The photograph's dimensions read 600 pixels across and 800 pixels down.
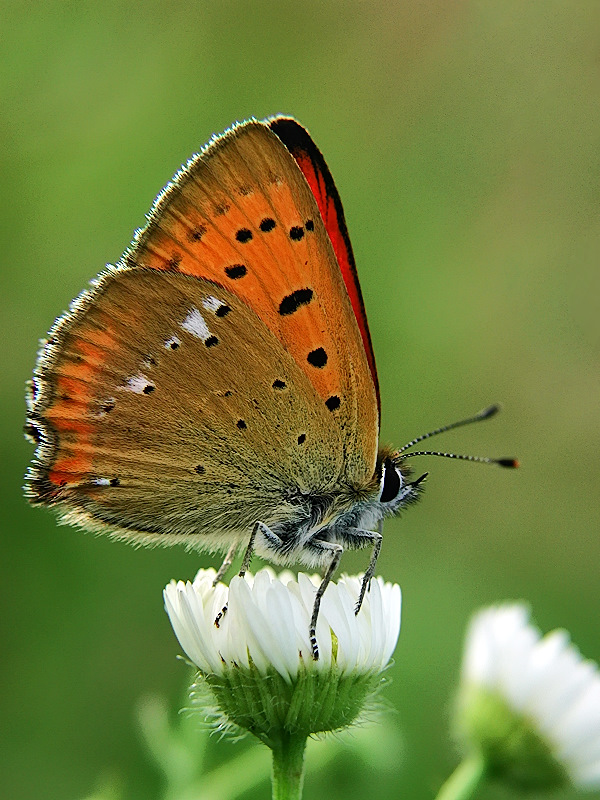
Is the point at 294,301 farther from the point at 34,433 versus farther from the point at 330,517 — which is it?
the point at 34,433

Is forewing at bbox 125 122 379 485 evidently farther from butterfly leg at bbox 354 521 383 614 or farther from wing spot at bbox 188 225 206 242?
butterfly leg at bbox 354 521 383 614

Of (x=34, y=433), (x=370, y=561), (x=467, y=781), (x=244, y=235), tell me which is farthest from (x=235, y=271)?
(x=467, y=781)

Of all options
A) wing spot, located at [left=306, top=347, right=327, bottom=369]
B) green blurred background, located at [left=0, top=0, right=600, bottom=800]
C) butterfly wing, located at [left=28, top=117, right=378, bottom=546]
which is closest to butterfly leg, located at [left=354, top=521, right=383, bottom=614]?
butterfly wing, located at [left=28, top=117, right=378, bottom=546]

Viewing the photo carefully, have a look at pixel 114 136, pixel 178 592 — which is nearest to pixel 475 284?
pixel 114 136

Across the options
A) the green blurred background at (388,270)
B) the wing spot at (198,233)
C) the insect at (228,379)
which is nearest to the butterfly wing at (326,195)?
the insect at (228,379)

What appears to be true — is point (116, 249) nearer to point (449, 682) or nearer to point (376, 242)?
point (376, 242)
